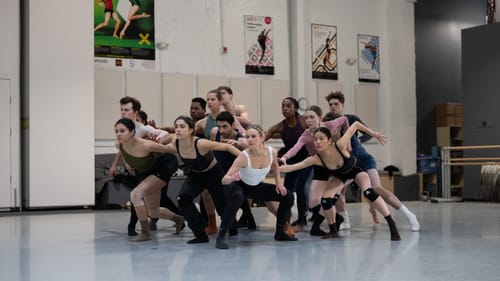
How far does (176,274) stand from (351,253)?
182 centimetres

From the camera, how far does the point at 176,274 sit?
453 cm

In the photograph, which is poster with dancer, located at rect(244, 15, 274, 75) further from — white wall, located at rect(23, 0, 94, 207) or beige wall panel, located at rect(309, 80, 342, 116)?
white wall, located at rect(23, 0, 94, 207)

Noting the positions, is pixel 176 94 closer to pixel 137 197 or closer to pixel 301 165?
pixel 137 197

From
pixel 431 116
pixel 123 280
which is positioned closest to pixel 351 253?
pixel 123 280

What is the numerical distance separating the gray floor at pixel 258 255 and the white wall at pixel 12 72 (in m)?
3.69

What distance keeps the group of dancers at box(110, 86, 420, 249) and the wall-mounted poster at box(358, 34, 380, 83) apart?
10.1 m

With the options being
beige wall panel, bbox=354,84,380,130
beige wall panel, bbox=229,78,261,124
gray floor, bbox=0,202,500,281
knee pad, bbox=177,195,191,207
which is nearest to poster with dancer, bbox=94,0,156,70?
beige wall panel, bbox=229,78,261,124

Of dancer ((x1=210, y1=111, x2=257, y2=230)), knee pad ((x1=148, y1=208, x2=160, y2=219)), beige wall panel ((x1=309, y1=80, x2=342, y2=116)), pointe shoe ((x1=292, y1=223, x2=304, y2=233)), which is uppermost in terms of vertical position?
beige wall panel ((x1=309, y1=80, x2=342, y2=116))

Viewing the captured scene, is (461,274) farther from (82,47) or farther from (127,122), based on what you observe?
(82,47)

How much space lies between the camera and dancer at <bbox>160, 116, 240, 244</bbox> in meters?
6.48

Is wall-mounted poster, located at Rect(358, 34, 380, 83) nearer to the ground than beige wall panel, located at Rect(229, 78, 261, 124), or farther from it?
farther from it

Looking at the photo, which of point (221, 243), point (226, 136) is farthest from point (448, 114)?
point (221, 243)

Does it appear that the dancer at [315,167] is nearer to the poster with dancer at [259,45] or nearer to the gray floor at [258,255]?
the gray floor at [258,255]

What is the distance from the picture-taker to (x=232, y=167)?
626 cm
